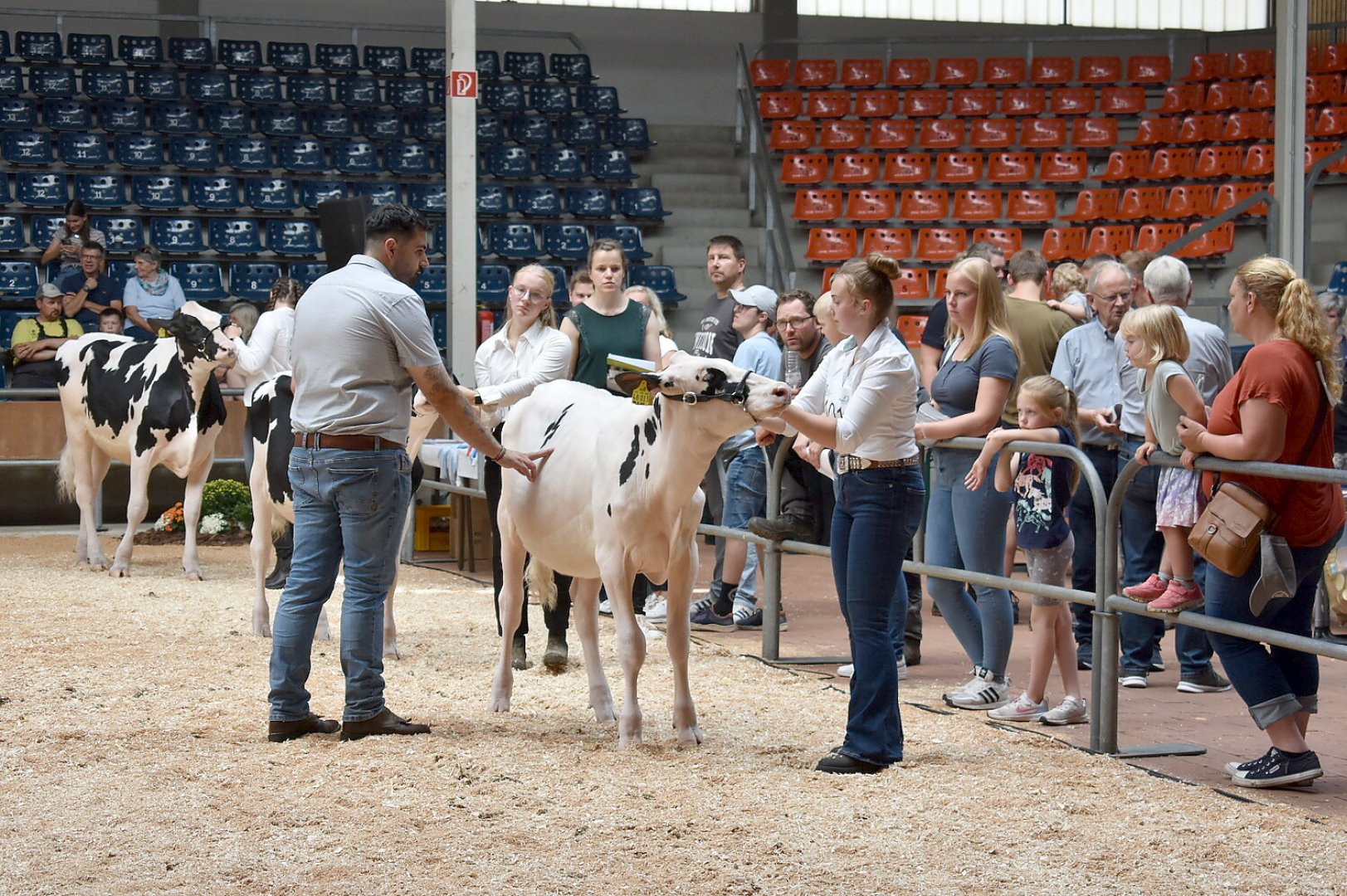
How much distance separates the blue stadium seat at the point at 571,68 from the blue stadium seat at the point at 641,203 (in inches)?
87.1

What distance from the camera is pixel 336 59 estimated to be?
19.5 m

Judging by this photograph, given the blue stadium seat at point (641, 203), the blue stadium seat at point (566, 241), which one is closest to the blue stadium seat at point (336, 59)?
the blue stadium seat at point (566, 241)

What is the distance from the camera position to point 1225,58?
2019 cm

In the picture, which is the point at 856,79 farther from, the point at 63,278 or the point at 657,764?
the point at 657,764

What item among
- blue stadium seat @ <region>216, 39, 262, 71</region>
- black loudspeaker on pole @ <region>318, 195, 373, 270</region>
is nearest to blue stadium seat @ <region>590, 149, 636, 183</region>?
blue stadium seat @ <region>216, 39, 262, 71</region>

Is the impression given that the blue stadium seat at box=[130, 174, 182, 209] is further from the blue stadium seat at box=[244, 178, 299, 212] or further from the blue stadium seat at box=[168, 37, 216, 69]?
the blue stadium seat at box=[168, 37, 216, 69]

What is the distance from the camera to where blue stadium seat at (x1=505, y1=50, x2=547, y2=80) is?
20.1 metres

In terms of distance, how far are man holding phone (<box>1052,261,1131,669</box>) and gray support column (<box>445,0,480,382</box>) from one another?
5.18m

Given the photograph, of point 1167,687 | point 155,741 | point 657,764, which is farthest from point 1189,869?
point 155,741

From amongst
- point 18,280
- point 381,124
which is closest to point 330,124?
point 381,124

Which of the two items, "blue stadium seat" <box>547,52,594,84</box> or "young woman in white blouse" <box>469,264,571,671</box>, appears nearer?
"young woman in white blouse" <box>469,264,571,671</box>

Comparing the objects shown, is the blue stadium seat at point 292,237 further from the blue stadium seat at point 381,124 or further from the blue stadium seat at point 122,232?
the blue stadium seat at point 381,124

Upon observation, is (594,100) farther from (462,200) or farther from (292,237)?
(462,200)

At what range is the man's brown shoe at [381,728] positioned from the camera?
18.0 ft
